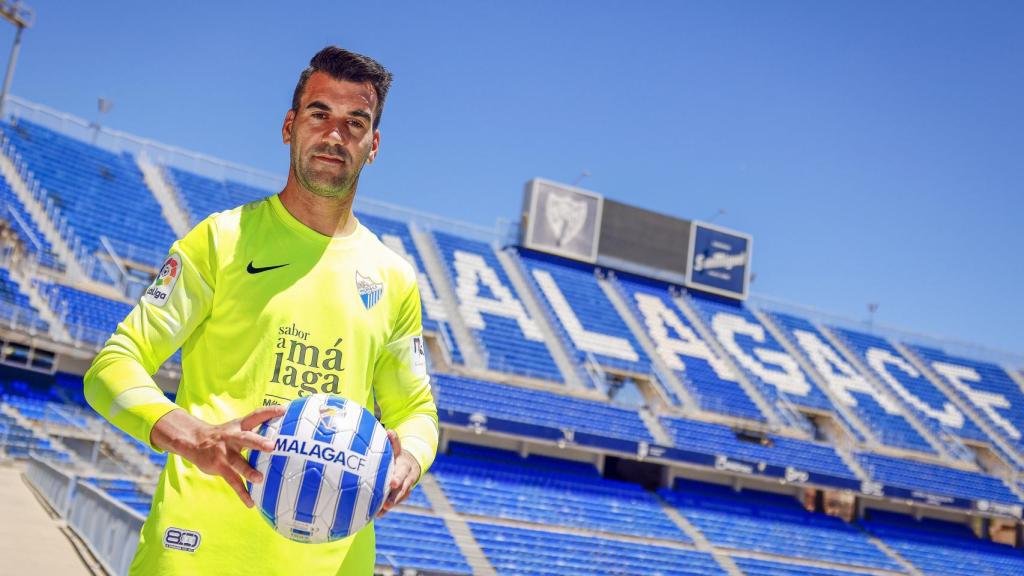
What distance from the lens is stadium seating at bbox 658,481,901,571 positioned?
24359mm

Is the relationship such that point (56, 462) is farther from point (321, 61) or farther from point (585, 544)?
point (321, 61)

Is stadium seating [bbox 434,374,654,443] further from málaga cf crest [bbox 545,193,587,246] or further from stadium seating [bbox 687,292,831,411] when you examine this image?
málaga cf crest [bbox 545,193,587,246]

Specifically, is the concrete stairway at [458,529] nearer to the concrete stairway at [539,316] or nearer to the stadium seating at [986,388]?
the concrete stairway at [539,316]

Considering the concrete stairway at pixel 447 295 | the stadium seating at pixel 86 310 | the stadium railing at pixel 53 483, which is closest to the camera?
the stadium railing at pixel 53 483

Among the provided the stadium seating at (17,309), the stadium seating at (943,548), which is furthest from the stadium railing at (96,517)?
the stadium seating at (943,548)

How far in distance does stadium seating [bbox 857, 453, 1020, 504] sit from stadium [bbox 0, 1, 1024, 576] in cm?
9

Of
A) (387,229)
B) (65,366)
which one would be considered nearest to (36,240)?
(65,366)

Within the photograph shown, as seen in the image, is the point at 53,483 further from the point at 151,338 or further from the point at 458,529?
the point at 151,338

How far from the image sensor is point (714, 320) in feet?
113

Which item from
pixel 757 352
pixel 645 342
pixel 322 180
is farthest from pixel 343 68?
pixel 757 352

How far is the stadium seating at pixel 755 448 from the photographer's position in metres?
26.2

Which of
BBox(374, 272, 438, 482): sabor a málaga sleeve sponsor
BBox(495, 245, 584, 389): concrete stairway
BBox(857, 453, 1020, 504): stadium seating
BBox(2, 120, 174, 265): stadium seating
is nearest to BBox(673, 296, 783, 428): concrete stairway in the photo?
BBox(857, 453, 1020, 504): stadium seating

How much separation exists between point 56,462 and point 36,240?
807cm

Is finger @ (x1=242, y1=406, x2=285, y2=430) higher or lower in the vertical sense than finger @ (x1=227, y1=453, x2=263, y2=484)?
higher
